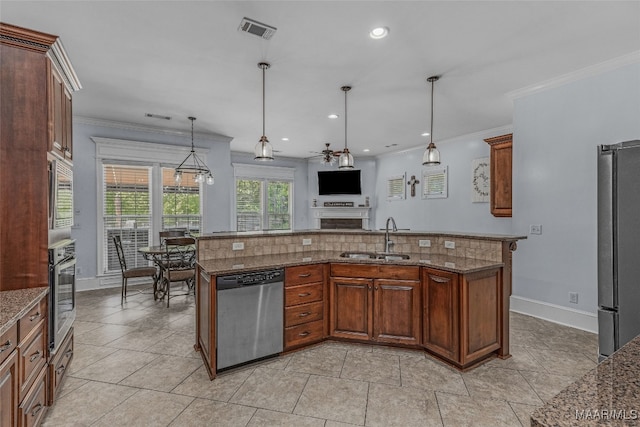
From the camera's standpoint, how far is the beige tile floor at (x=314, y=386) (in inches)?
83.1

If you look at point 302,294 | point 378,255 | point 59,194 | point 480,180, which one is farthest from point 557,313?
point 59,194

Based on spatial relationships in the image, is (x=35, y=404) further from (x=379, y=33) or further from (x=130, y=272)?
(x=379, y=33)

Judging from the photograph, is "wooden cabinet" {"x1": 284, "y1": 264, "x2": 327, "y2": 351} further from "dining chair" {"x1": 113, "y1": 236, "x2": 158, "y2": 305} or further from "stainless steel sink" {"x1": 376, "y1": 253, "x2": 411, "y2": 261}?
"dining chair" {"x1": 113, "y1": 236, "x2": 158, "y2": 305}

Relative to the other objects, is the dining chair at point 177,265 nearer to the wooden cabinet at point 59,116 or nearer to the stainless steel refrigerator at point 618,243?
the wooden cabinet at point 59,116

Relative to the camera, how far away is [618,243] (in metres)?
1.89

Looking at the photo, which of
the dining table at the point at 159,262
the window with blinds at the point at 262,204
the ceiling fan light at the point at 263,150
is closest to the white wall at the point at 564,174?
the ceiling fan light at the point at 263,150

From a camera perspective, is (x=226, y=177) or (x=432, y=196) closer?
(x=226, y=177)

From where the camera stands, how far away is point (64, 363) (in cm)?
247

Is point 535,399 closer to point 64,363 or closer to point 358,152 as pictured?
point 64,363

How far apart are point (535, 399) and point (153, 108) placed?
18.3ft

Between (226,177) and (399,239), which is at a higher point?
(226,177)

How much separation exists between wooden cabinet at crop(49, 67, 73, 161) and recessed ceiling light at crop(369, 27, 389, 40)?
93.5 inches

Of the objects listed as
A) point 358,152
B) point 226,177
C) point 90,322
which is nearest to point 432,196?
point 358,152

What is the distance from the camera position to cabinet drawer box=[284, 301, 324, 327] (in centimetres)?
296
